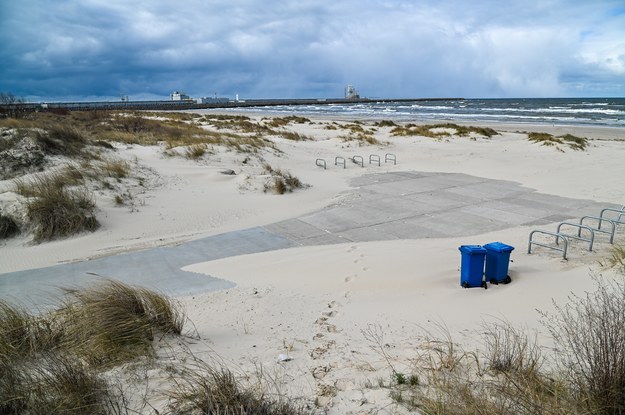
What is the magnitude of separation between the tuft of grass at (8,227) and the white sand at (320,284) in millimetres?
306

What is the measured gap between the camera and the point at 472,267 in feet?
19.1

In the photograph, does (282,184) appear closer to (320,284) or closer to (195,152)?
(195,152)

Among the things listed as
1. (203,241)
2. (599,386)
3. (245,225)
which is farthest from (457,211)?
(599,386)

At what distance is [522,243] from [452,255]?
5.41ft

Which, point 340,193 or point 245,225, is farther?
point 340,193

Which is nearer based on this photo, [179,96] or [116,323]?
[116,323]

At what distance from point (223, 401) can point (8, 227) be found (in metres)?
8.16

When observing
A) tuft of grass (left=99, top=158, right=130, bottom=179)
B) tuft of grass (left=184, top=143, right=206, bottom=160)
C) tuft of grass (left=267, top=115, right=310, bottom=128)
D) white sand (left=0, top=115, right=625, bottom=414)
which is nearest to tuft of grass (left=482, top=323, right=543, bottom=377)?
white sand (left=0, top=115, right=625, bottom=414)

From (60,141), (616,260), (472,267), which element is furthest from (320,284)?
(60,141)

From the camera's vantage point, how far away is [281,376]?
3.68 metres

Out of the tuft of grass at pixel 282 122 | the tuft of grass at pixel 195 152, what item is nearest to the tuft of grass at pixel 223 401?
the tuft of grass at pixel 195 152

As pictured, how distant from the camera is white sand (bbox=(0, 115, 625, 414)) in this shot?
13.2ft

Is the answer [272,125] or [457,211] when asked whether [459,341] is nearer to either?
[457,211]

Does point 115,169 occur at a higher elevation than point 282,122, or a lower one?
lower
